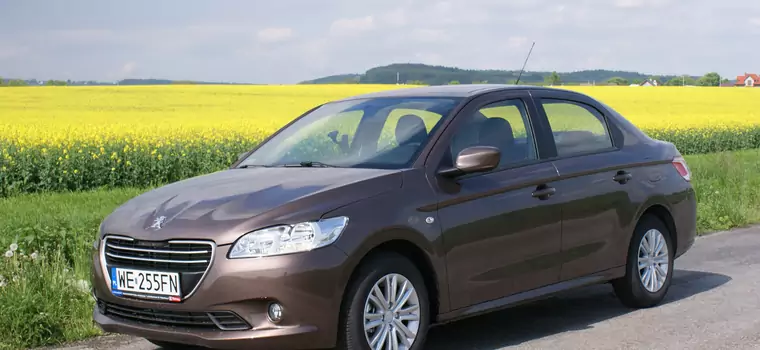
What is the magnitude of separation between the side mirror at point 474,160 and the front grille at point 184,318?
1495mm

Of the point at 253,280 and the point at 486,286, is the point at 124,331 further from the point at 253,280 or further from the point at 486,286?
the point at 486,286

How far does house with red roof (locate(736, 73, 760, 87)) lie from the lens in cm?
17179

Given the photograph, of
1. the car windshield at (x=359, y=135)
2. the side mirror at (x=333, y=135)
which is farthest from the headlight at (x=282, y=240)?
the side mirror at (x=333, y=135)

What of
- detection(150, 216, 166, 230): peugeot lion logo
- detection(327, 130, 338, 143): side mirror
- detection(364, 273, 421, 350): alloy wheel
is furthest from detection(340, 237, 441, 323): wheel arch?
detection(327, 130, 338, 143): side mirror

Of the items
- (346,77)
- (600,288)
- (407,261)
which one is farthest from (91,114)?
(346,77)

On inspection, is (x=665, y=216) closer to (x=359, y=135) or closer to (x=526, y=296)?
(x=526, y=296)

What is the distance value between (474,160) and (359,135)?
34.1 inches

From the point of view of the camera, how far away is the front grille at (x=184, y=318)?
532cm

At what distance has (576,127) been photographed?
7535 mm

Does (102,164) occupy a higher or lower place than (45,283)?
lower

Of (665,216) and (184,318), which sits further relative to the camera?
(665,216)

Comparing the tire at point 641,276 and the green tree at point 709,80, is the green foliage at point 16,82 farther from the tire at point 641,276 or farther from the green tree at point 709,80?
the green tree at point 709,80

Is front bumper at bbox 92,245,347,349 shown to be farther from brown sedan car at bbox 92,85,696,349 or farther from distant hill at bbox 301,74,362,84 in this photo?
distant hill at bbox 301,74,362,84

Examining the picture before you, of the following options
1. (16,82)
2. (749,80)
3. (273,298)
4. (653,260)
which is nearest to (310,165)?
Result: (273,298)
